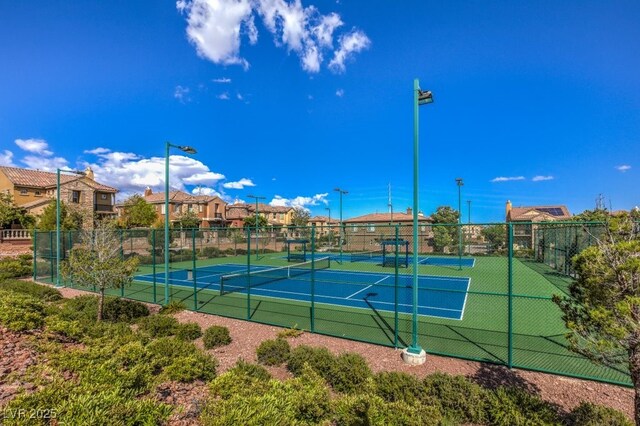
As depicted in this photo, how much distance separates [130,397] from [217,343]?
382cm

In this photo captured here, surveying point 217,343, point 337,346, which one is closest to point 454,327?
point 337,346

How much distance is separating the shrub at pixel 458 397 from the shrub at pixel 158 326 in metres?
6.95

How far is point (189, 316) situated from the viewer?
1108 cm

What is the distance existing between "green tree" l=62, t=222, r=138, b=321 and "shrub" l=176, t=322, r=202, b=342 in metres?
2.95

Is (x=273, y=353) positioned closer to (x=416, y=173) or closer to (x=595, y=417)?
(x=416, y=173)

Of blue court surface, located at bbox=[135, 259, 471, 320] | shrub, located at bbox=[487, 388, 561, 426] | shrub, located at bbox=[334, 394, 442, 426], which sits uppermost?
shrub, located at bbox=[334, 394, 442, 426]

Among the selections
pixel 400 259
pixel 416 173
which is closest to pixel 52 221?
pixel 400 259

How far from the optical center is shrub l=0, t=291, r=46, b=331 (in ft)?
22.9

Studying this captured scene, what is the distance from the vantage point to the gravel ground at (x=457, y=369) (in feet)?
18.5

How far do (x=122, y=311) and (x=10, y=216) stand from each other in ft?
116

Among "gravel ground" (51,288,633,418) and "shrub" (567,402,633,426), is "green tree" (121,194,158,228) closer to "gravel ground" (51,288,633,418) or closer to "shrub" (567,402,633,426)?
"gravel ground" (51,288,633,418)

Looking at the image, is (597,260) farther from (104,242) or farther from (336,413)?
(104,242)

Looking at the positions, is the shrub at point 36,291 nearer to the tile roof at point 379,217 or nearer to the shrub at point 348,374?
the shrub at point 348,374

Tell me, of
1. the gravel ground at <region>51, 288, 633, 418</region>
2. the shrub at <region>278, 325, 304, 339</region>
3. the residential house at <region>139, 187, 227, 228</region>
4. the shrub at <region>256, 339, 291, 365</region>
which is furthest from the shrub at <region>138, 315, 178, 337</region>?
the residential house at <region>139, 187, 227, 228</region>
